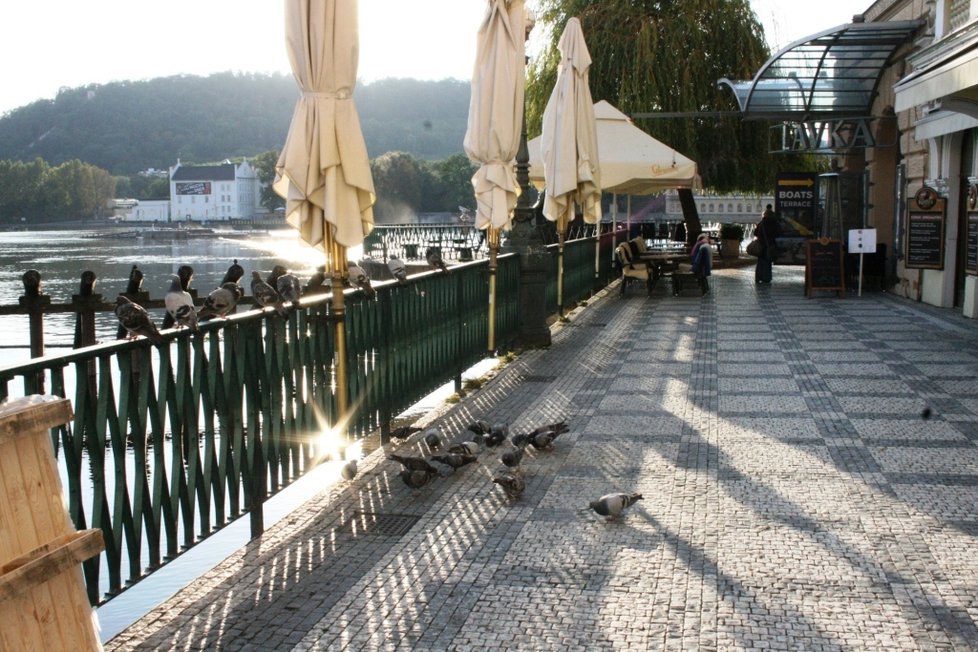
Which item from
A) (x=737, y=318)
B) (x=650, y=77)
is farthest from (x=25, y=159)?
(x=737, y=318)

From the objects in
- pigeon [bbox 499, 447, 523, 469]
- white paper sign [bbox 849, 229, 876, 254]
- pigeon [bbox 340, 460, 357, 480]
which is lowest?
pigeon [bbox 340, 460, 357, 480]

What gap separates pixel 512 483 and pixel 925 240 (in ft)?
42.6

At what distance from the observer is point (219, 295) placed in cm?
643

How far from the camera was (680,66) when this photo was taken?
27406 mm

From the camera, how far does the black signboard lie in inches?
746

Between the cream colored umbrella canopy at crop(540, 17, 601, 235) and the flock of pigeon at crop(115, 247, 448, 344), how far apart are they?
637 centimetres

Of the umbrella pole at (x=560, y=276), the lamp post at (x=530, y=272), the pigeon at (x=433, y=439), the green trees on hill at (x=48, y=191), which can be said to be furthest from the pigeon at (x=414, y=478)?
the green trees on hill at (x=48, y=191)

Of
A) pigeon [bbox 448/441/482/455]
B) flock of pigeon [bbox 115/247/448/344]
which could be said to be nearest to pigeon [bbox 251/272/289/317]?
flock of pigeon [bbox 115/247/448/344]

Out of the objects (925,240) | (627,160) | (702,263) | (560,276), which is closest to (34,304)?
(560,276)

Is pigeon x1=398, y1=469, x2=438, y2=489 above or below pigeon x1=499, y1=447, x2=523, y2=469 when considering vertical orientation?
below

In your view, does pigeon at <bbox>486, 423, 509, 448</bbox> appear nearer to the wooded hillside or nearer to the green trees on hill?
the green trees on hill

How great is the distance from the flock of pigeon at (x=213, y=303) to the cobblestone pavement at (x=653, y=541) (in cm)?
124

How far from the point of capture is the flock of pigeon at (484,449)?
593cm

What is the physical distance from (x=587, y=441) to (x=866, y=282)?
1434 cm
